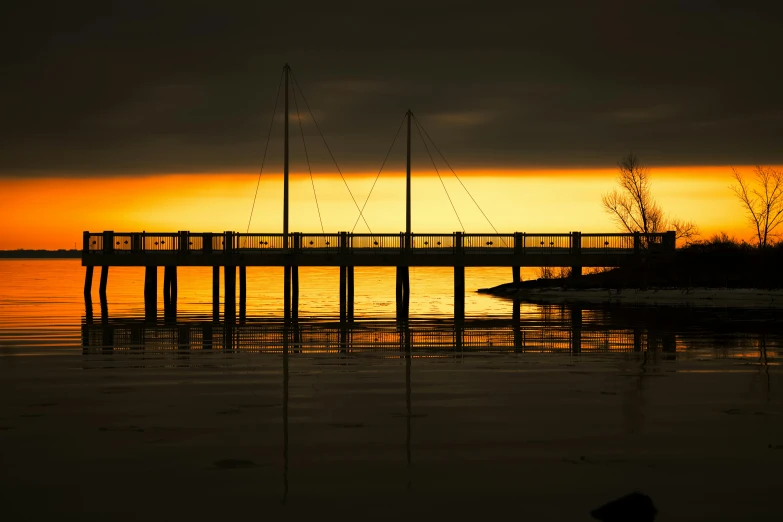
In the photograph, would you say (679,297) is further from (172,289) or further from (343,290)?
(172,289)

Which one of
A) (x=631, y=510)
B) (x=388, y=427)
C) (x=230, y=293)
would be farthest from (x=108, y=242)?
(x=631, y=510)

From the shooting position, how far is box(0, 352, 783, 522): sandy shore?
370 inches

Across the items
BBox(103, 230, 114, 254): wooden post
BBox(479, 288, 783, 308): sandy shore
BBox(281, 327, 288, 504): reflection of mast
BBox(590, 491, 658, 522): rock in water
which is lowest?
BBox(590, 491, 658, 522): rock in water

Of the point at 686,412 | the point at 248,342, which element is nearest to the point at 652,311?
the point at 248,342

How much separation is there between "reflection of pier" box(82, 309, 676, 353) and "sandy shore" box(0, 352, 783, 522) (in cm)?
498

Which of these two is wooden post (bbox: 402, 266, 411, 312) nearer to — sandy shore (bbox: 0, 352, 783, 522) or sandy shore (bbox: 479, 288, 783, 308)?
sandy shore (bbox: 479, 288, 783, 308)

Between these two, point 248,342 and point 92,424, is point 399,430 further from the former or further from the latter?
point 248,342

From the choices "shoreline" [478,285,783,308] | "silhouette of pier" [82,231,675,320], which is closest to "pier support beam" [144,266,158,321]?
"silhouette of pier" [82,231,675,320]

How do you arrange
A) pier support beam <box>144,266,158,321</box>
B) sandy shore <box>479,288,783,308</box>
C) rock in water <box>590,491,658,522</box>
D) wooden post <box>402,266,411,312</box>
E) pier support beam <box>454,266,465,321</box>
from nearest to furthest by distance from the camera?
rock in water <box>590,491,658,522</box>
pier support beam <box>454,266,465,321</box>
wooden post <box>402,266,411,312</box>
sandy shore <box>479,288,783,308</box>
pier support beam <box>144,266,158,321</box>

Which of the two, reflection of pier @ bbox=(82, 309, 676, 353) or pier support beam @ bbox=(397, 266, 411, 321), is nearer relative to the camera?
reflection of pier @ bbox=(82, 309, 676, 353)

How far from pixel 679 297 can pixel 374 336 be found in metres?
23.1

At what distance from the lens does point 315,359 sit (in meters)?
21.5

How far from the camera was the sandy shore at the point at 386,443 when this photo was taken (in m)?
9.41

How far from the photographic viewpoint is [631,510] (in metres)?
8.60
